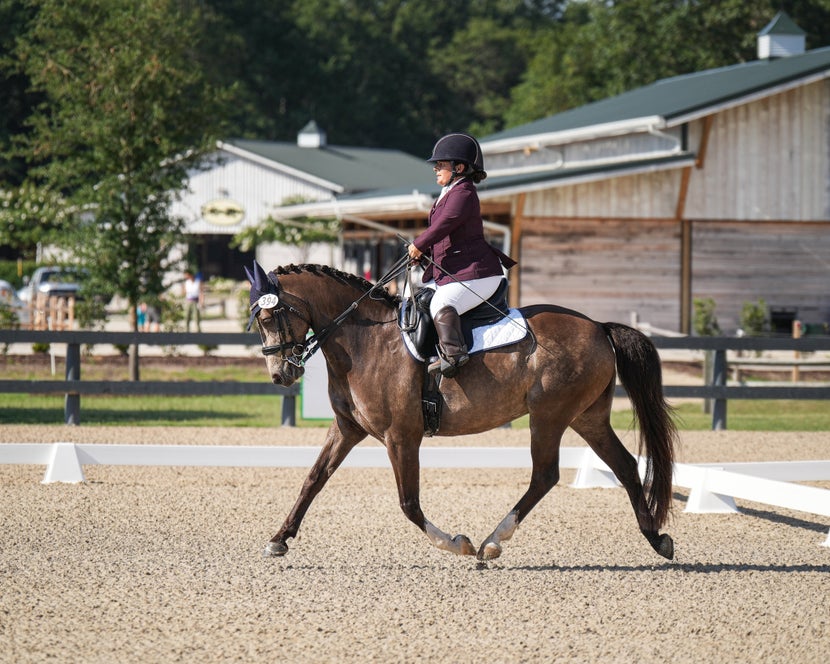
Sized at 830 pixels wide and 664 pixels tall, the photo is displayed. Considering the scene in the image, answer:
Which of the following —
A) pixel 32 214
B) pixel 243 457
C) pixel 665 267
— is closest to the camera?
pixel 243 457

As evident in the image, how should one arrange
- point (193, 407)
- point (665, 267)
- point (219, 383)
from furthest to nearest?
point (665, 267)
point (193, 407)
point (219, 383)

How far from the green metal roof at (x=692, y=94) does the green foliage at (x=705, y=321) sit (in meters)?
3.64

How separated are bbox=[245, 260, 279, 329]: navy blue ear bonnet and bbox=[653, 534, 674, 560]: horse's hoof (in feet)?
9.10

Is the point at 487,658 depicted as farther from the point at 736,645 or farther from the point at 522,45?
the point at 522,45

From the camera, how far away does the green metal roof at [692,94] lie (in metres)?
23.0

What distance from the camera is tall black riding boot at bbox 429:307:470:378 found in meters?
7.01

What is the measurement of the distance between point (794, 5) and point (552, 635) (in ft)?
139

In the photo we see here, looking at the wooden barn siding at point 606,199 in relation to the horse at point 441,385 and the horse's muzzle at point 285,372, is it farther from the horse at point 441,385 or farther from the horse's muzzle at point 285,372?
the horse's muzzle at point 285,372

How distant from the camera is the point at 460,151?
7.11m

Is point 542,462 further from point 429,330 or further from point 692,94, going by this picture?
point 692,94

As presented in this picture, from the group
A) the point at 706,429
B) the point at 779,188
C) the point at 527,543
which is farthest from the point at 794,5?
the point at 527,543

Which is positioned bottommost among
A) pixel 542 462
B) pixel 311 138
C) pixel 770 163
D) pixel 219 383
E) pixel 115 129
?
pixel 219 383

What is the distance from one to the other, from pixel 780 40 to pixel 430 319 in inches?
1040

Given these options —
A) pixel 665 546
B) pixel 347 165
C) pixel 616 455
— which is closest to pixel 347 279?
pixel 616 455
